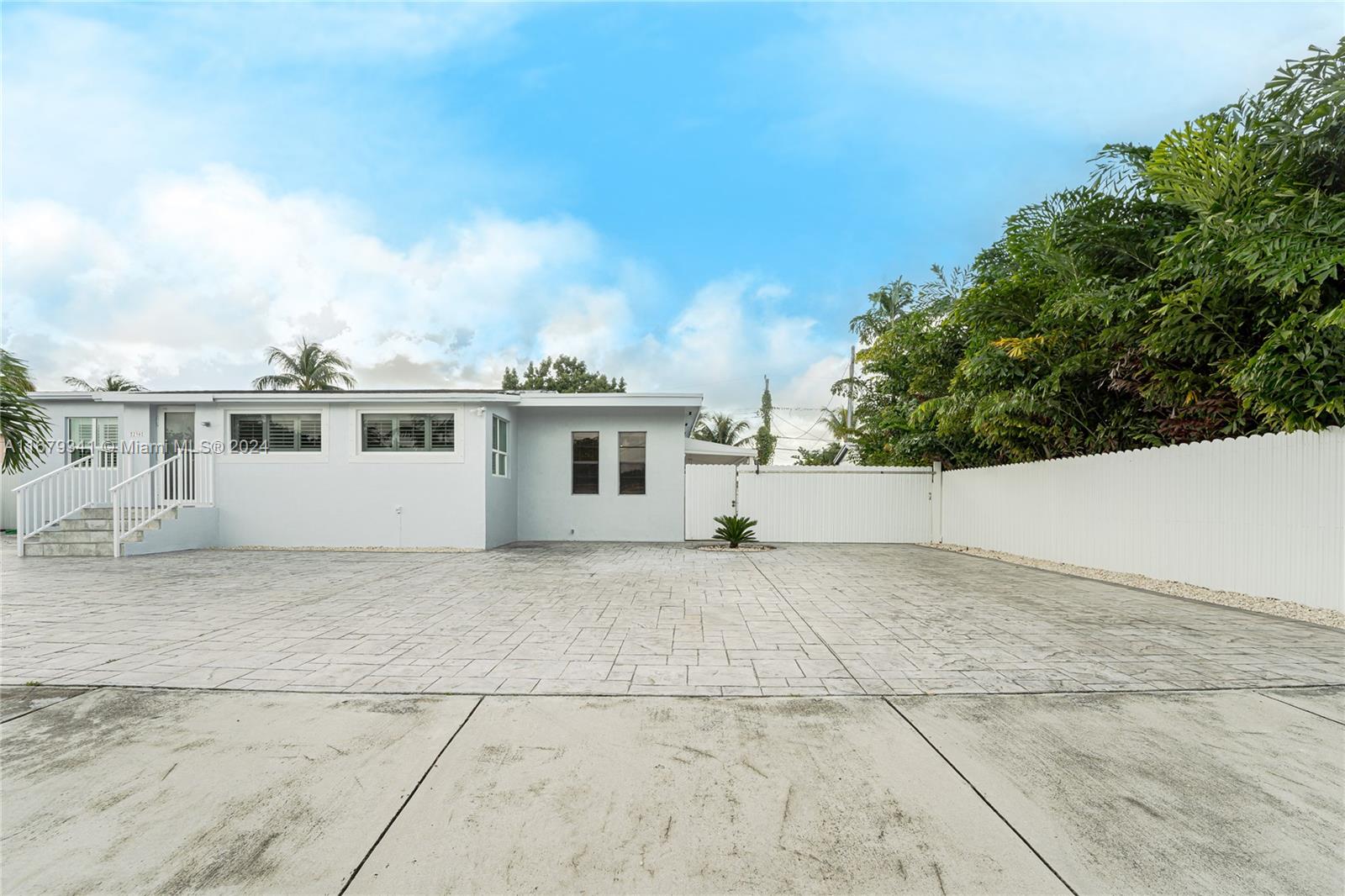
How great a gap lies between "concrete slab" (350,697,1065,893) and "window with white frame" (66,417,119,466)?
561 inches

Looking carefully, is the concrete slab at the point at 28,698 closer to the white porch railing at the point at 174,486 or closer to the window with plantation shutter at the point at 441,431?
the window with plantation shutter at the point at 441,431

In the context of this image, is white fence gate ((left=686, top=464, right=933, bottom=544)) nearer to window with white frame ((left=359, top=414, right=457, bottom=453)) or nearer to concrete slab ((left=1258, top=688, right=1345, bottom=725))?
window with white frame ((left=359, top=414, right=457, bottom=453))

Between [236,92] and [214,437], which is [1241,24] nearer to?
[236,92]

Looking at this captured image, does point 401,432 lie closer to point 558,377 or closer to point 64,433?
point 64,433

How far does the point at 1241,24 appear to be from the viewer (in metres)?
7.21

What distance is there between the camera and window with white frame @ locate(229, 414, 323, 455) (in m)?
11.5

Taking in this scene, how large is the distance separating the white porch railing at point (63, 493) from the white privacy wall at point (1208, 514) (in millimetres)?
16168

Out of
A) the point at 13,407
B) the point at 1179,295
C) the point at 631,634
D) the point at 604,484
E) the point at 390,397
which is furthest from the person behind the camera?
the point at 604,484

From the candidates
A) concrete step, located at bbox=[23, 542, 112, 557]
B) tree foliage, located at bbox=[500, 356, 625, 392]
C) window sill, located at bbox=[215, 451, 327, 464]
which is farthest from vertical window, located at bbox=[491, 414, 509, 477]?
tree foliage, located at bbox=[500, 356, 625, 392]

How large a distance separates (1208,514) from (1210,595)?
928mm

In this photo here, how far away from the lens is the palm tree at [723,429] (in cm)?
3731

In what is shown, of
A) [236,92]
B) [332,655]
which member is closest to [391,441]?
[236,92]

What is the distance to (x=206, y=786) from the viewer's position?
232 centimetres

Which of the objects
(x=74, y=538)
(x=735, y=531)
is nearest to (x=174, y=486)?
(x=74, y=538)
